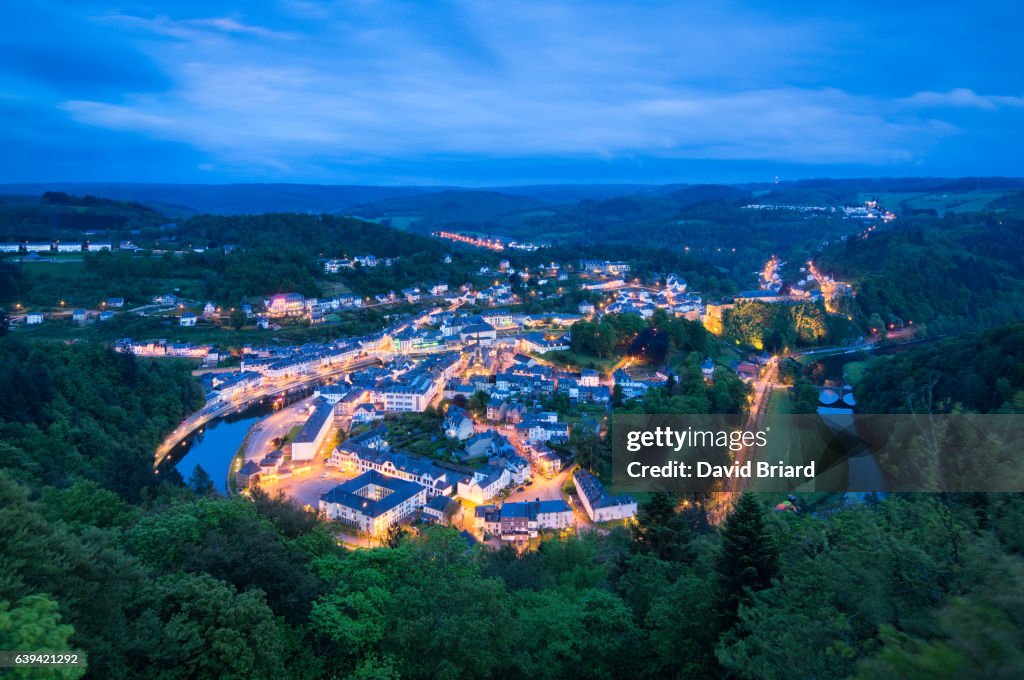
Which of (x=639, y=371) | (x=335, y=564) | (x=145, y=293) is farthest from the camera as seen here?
(x=145, y=293)

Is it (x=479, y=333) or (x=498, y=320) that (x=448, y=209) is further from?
(x=479, y=333)

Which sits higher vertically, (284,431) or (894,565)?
(894,565)

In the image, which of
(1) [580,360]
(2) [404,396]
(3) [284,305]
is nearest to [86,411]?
(2) [404,396]

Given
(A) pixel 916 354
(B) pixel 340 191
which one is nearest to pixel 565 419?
(A) pixel 916 354

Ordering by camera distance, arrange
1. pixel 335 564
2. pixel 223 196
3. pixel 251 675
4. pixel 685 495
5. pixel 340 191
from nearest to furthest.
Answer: pixel 251 675
pixel 335 564
pixel 685 495
pixel 223 196
pixel 340 191

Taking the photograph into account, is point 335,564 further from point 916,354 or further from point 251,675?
point 916,354

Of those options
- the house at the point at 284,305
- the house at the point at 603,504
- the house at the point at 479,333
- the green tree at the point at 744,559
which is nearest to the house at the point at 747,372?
the house at the point at 479,333

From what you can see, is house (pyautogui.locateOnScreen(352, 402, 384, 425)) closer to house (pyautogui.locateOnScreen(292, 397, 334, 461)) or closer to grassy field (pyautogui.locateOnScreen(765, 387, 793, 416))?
house (pyautogui.locateOnScreen(292, 397, 334, 461))
